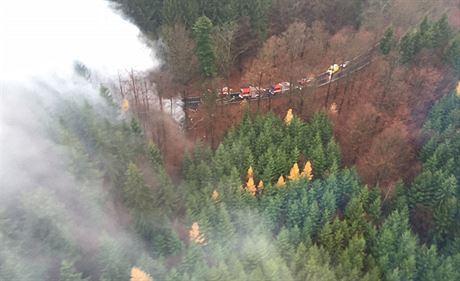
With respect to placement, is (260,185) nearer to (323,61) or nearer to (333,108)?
(333,108)

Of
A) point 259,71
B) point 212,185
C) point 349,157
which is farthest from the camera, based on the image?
point 259,71

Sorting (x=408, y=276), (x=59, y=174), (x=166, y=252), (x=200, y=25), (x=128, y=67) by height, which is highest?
(x=200, y=25)

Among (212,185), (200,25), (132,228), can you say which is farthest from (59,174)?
(200,25)

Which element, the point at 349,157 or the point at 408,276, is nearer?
the point at 408,276

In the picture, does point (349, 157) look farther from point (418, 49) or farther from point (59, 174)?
point (59, 174)

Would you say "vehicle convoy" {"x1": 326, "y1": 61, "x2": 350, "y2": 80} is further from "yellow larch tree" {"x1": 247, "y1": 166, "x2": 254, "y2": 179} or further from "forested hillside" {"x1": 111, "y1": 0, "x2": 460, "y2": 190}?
"yellow larch tree" {"x1": 247, "y1": 166, "x2": 254, "y2": 179}

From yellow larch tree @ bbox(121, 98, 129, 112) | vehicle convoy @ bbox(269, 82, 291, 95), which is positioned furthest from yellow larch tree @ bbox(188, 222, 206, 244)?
vehicle convoy @ bbox(269, 82, 291, 95)

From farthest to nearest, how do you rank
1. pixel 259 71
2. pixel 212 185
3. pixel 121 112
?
pixel 259 71, pixel 121 112, pixel 212 185
